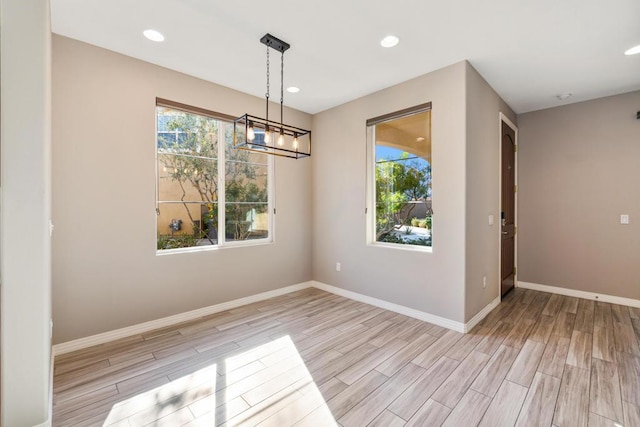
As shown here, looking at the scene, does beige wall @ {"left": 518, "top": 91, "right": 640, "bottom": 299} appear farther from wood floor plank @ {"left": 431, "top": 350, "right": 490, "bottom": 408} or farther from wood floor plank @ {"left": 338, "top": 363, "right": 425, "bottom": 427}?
wood floor plank @ {"left": 338, "top": 363, "right": 425, "bottom": 427}

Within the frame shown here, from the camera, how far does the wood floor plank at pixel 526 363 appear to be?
2.17m

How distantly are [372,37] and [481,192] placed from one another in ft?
7.08

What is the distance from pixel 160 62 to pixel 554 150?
5.51 meters

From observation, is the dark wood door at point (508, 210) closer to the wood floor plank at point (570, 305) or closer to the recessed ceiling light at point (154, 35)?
the wood floor plank at point (570, 305)

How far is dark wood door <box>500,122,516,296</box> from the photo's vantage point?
4.09 meters

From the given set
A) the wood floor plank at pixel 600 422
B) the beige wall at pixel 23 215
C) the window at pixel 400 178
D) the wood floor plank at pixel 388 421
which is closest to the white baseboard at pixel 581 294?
the window at pixel 400 178

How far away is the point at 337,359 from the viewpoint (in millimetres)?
2463

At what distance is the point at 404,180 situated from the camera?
→ 11.8ft

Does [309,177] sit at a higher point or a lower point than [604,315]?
higher

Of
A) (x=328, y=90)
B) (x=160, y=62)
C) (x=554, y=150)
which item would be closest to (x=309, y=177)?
(x=328, y=90)

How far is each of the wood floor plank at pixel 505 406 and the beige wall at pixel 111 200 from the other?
297cm

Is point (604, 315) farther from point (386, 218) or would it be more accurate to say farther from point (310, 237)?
point (310, 237)

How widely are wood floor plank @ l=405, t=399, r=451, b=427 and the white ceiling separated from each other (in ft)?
9.56

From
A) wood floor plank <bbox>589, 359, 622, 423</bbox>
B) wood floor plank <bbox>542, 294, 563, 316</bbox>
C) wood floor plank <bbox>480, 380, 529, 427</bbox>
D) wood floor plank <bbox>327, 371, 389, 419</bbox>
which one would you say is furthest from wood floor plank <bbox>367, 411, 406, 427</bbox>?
wood floor plank <bbox>542, 294, 563, 316</bbox>
